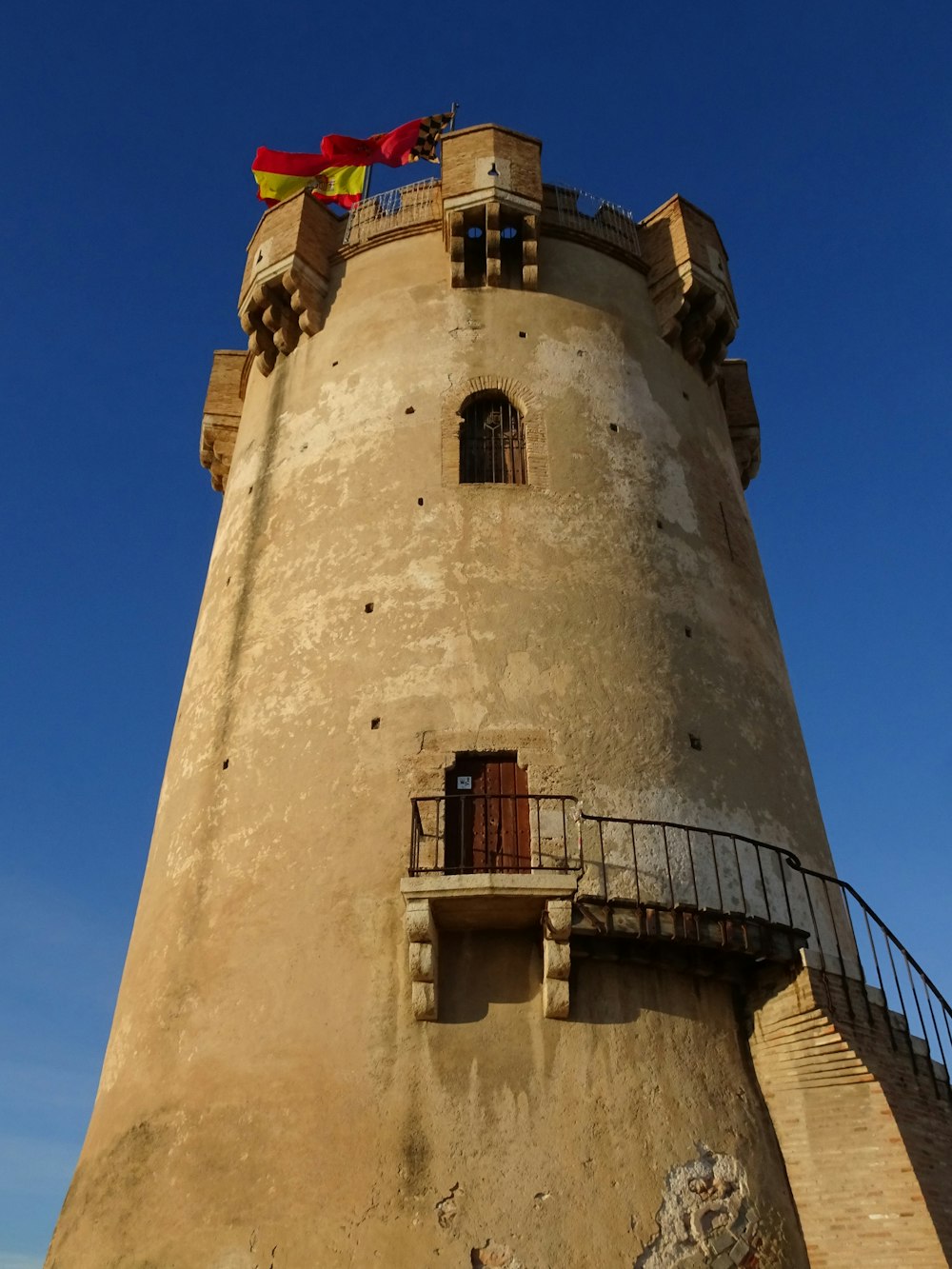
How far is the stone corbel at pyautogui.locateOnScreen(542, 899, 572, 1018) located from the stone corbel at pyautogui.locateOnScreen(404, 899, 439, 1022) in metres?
0.99

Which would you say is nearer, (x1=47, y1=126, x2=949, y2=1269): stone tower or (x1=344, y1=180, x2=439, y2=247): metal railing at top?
(x1=47, y1=126, x2=949, y2=1269): stone tower

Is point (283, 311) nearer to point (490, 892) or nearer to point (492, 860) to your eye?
point (492, 860)

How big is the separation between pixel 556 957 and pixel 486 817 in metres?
1.69

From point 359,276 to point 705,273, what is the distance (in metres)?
4.91

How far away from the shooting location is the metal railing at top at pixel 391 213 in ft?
55.8

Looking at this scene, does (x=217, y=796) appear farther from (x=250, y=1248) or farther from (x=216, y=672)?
(x=250, y=1248)

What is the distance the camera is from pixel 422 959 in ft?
34.4

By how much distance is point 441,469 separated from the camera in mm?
14133

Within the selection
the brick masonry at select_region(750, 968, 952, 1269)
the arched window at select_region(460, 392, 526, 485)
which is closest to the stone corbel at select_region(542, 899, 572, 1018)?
the brick masonry at select_region(750, 968, 952, 1269)

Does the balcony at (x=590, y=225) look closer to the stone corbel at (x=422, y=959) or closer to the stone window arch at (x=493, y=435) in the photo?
the stone window arch at (x=493, y=435)

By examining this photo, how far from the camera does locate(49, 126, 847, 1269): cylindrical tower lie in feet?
32.8

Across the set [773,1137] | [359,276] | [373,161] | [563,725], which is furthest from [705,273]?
[773,1137]

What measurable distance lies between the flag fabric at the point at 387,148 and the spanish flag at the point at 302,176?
0.50 ft

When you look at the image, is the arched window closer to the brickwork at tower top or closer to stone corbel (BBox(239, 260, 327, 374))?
the brickwork at tower top
